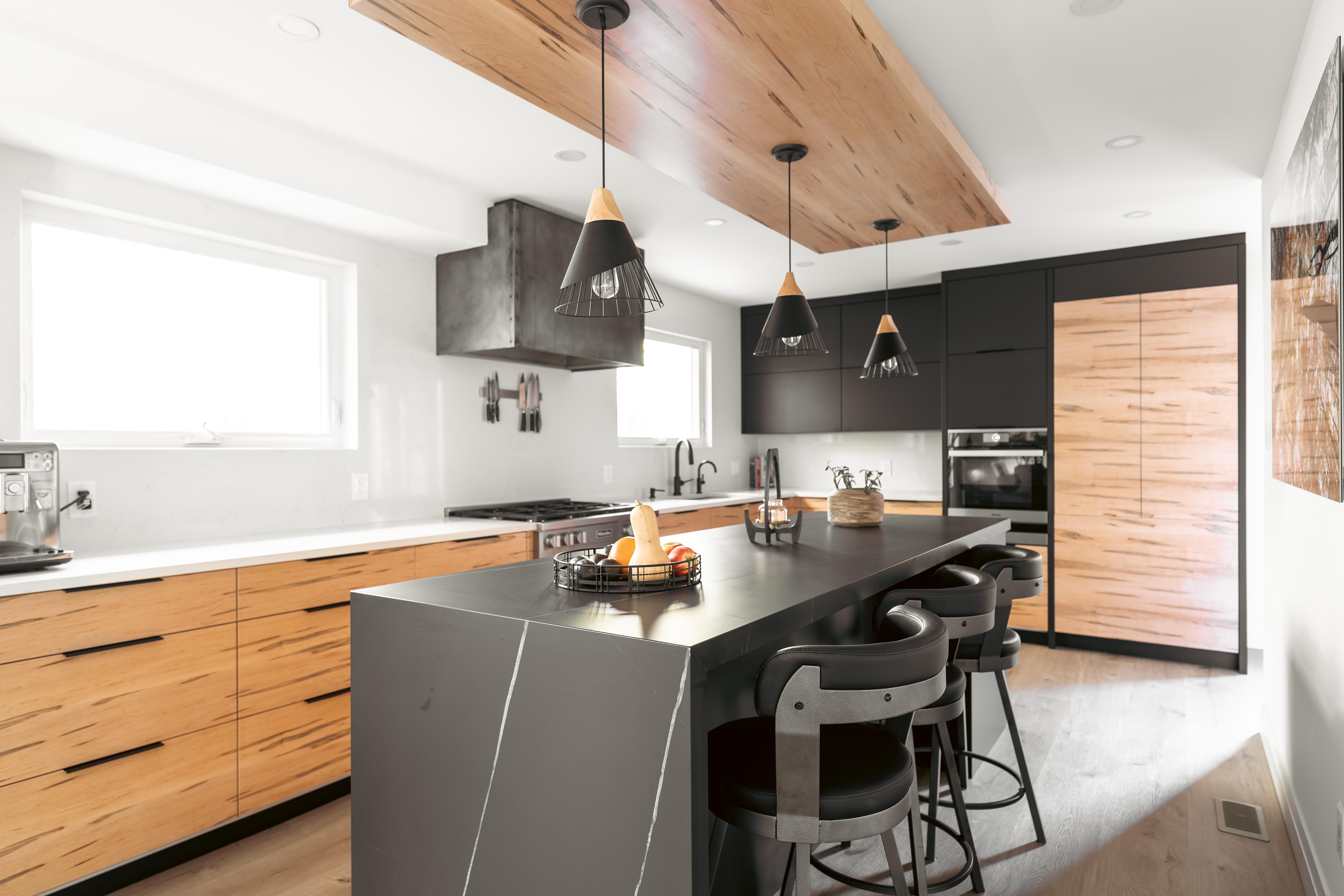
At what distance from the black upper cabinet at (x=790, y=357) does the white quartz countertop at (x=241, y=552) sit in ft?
10.5

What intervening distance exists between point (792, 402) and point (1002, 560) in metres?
3.77

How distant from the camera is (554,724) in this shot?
4.34ft

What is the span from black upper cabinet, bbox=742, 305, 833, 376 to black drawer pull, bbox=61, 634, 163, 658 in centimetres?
437

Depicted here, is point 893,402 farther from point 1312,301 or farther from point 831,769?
point 831,769

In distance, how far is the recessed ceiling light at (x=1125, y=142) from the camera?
290 cm

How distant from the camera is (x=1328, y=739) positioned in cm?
190

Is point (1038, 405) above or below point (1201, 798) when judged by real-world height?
above

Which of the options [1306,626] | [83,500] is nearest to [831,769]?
[1306,626]

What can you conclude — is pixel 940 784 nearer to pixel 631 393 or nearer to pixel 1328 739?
pixel 1328 739

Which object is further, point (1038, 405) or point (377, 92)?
point (1038, 405)

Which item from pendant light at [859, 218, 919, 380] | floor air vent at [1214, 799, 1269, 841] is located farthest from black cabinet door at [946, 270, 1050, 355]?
floor air vent at [1214, 799, 1269, 841]

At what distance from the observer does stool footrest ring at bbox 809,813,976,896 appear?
172 centimetres

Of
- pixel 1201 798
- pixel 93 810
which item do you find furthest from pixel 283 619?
pixel 1201 798

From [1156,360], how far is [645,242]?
2.98 m
